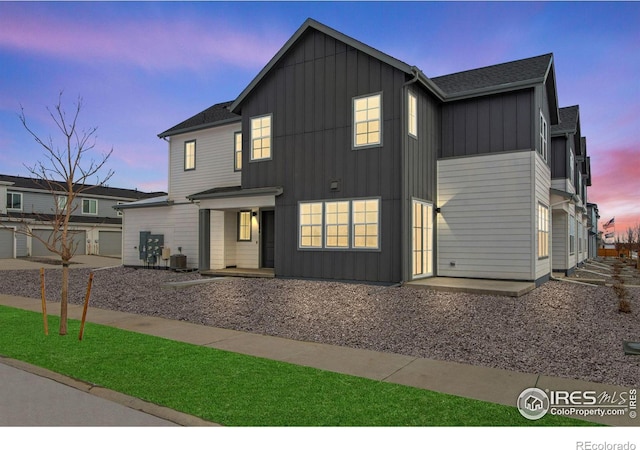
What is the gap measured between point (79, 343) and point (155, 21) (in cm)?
994

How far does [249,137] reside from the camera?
15.2m

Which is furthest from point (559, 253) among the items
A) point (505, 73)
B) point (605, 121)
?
point (505, 73)

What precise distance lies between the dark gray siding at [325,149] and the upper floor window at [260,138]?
0.25 meters

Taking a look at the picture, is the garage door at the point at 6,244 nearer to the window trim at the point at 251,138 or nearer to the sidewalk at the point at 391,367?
the window trim at the point at 251,138

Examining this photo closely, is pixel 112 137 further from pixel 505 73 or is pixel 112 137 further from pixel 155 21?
pixel 505 73

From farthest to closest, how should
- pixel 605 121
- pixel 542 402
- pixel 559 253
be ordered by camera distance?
pixel 605 121, pixel 559 253, pixel 542 402

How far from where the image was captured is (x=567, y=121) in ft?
60.9

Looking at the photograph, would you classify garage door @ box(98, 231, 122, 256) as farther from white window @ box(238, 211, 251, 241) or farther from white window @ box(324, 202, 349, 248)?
white window @ box(324, 202, 349, 248)

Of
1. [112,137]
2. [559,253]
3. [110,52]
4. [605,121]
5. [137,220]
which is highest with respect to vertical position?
[110,52]

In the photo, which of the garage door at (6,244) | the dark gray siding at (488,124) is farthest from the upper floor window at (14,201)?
the dark gray siding at (488,124)

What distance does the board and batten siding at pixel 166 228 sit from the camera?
60.2 ft

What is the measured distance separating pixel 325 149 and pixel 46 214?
25.3 m

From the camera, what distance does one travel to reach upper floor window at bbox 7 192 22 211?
33.4 metres

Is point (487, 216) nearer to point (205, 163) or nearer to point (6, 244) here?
point (205, 163)
